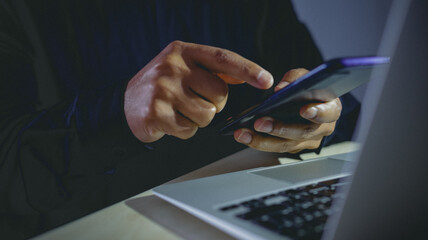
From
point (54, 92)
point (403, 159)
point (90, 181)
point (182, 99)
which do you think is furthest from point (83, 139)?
point (403, 159)

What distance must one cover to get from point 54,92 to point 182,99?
56 cm

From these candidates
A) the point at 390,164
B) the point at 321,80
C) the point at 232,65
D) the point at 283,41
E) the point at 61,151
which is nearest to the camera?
the point at 390,164

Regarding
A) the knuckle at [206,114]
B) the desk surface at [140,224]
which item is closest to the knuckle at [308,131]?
the knuckle at [206,114]

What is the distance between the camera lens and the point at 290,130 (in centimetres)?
49

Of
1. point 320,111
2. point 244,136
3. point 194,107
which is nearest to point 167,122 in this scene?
point 194,107

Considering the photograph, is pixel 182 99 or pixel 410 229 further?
pixel 182 99

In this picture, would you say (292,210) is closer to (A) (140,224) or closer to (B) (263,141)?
(A) (140,224)

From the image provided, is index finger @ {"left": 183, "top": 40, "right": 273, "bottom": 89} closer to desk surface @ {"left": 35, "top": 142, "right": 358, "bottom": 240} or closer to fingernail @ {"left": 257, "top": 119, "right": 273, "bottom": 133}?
fingernail @ {"left": 257, "top": 119, "right": 273, "bottom": 133}

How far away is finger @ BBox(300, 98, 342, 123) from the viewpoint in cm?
43

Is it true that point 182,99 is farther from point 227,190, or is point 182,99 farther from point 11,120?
point 11,120

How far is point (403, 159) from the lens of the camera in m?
0.15

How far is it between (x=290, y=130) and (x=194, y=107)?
21cm

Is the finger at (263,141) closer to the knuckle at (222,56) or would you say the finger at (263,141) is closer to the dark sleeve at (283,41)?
the knuckle at (222,56)

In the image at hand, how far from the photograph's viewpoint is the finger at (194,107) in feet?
1.31
